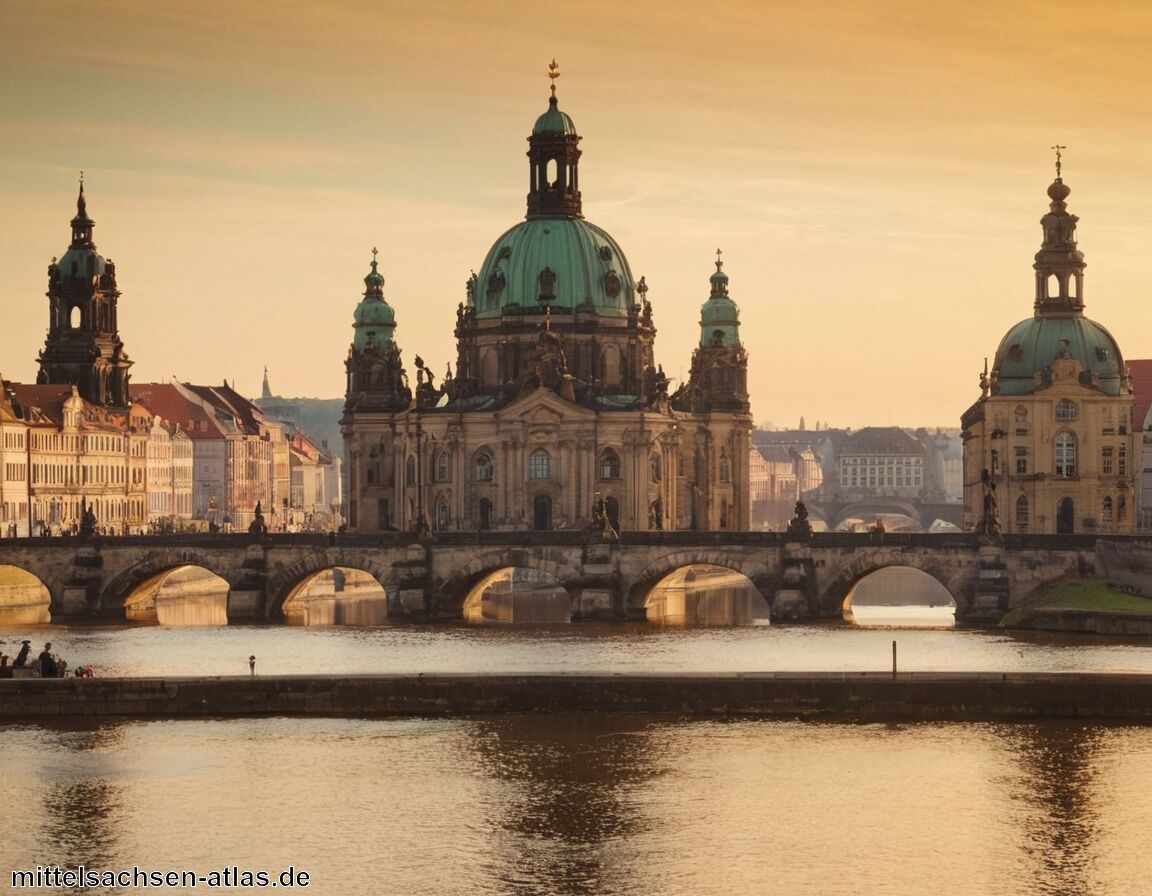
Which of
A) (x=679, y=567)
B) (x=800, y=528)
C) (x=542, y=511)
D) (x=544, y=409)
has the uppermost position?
(x=544, y=409)

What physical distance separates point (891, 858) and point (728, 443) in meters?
118

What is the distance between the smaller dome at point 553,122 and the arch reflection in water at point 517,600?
97.6ft

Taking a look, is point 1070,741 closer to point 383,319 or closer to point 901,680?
point 901,680

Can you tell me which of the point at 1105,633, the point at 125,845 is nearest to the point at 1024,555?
the point at 1105,633

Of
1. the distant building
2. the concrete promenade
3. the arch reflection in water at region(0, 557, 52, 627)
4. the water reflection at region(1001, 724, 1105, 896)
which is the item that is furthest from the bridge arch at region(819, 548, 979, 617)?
the distant building

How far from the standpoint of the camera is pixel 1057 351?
521 ft

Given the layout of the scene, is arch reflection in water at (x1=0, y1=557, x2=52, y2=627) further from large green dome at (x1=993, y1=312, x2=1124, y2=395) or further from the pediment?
large green dome at (x1=993, y1=312, x2=1124, y2=395)

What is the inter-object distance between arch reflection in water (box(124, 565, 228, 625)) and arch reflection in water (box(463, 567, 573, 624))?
47.7 feet

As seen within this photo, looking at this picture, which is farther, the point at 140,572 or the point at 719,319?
the point at 719,319

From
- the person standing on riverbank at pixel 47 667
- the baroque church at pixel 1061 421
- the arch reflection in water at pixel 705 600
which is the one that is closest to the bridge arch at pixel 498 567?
the arch reflection in water at pixel 705 600

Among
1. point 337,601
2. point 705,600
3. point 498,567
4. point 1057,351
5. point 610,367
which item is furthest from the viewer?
point 610,367

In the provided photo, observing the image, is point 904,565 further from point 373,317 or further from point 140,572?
point 373,317

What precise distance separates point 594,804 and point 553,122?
10835 centimetres

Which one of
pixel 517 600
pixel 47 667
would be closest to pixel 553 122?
pixel 517 600
